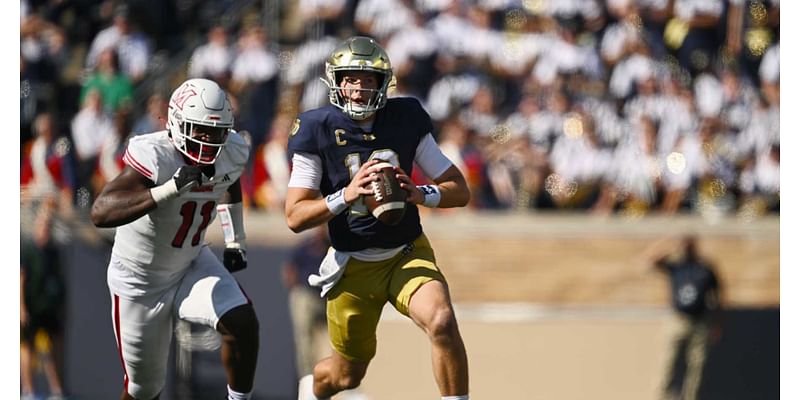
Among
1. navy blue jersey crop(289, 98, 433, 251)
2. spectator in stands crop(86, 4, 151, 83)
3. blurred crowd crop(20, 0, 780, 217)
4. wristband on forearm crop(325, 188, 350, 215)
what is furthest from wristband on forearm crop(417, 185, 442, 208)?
spectator in stands crop(86, 4, 151, 83)

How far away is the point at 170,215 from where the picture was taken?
7.08 metres

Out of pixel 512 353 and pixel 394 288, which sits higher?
pixel 394 288

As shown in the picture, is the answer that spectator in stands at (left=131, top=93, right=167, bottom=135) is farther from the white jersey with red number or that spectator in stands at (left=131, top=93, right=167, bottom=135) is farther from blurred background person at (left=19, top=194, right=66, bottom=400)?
the white jersey with red number

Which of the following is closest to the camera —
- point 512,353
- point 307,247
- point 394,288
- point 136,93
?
point 394,288

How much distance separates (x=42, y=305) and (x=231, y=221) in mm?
6120

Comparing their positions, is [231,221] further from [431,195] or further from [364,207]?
[431,195]

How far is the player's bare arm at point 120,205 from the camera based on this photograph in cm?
666

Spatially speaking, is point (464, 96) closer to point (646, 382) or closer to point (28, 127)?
point (646, 382)

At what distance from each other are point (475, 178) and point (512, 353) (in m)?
1.89

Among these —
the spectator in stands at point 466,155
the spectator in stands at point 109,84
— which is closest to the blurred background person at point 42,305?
the spectator in stands at point 109,84

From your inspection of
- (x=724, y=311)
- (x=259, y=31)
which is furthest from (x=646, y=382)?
(x=259, y=31)

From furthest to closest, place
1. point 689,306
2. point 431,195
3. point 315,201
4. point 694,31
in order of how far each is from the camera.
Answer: point 694,31
point 689,306
point 431,195
point 315,201

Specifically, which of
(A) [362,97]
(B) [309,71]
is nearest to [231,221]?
(A) [362,97]

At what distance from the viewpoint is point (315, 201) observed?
6777 mm
